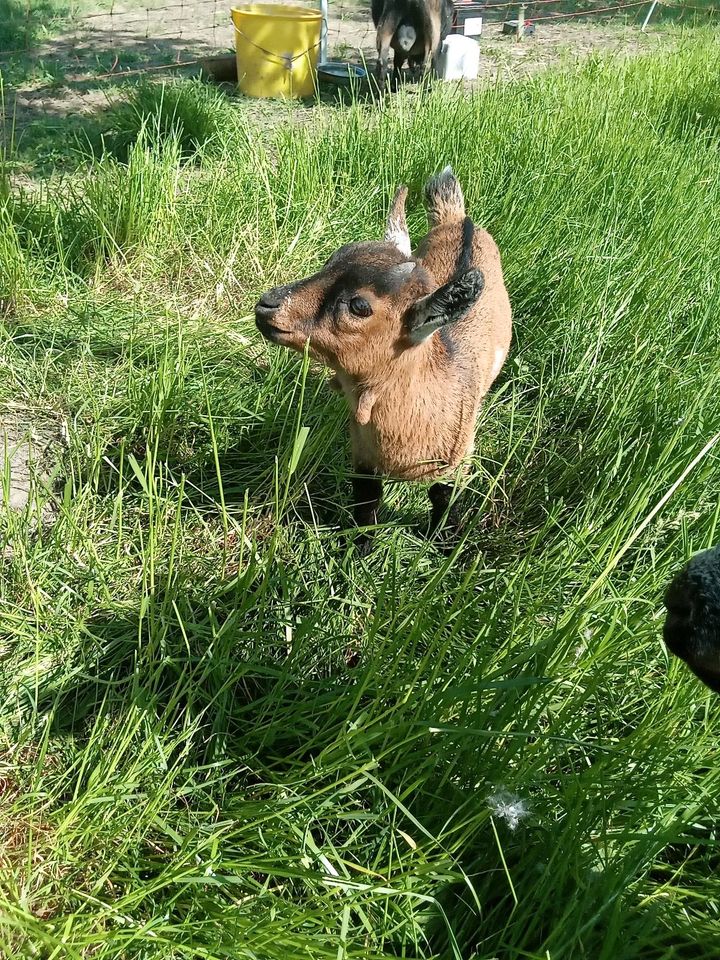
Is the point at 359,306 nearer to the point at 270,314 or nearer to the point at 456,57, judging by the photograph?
the point at 270,314

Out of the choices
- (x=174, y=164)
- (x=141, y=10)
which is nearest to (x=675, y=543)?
(x=174, y=164)

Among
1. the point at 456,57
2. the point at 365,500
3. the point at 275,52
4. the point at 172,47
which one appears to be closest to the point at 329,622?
the point at 365,500

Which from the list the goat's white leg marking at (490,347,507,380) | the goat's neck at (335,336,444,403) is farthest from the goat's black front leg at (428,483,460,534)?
the goat's white leg marking at (490,347,507,380)

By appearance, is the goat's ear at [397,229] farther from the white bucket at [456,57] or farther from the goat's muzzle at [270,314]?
the white bucket at [456,57]

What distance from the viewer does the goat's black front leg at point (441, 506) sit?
2.80 metres

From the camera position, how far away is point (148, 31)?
770cm

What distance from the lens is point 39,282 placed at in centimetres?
353

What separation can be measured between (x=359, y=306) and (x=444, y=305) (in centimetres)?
24

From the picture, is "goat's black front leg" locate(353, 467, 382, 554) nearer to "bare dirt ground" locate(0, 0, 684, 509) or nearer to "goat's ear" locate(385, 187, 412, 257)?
"goat's ear" locate(385, 187, 412, 257)

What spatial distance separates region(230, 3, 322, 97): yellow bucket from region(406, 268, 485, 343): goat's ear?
4.50m

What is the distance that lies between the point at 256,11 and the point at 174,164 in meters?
3.60

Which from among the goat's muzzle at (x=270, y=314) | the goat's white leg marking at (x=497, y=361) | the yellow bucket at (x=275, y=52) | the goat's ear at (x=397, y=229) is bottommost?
the goat's white leg marking at (x=497, y=361)

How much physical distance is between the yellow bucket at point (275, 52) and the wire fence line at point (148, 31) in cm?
48

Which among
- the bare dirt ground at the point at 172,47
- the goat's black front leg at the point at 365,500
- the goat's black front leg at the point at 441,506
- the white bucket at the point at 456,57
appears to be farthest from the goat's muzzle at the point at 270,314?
the white bucket at the point at 456,57
